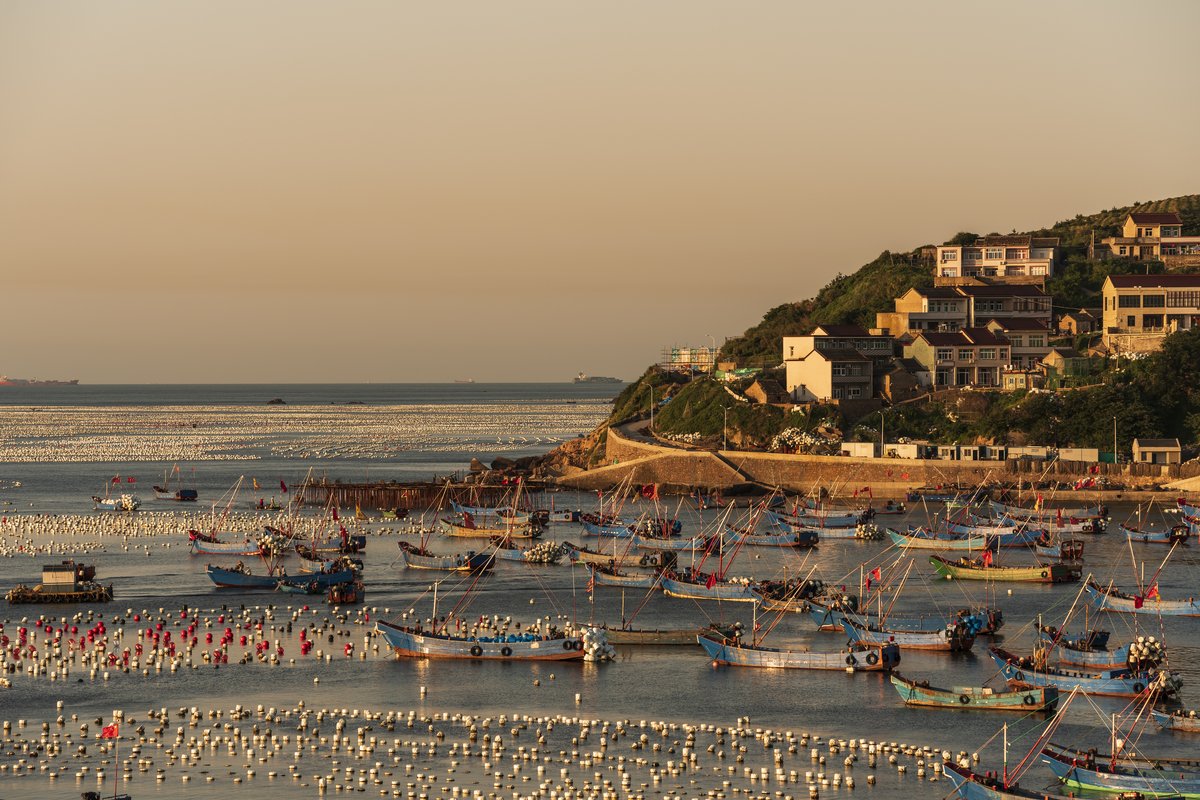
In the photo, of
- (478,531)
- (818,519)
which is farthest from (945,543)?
(478,531)

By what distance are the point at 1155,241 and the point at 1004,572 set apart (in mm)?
103777

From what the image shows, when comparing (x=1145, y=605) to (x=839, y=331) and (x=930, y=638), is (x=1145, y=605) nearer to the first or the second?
(x=930, y=638)

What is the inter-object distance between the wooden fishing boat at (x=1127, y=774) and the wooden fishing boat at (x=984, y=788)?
2.69ft

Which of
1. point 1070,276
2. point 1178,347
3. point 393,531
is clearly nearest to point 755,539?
point 393,531

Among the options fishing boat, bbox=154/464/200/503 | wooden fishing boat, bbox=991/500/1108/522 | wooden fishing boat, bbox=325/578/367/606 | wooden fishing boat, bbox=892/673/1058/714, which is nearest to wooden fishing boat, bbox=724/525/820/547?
wooden fishing boat, bbox=991/500/1108/522

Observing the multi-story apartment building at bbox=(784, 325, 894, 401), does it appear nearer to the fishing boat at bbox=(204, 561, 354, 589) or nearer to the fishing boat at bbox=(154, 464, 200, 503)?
the fishing boat at bbox=(154, 464, 200, 503)

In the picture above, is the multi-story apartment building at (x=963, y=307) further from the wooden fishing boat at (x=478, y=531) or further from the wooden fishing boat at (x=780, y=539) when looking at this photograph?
the wooden fishing boat at (x=478, y=531)

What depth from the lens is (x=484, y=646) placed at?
211 ft

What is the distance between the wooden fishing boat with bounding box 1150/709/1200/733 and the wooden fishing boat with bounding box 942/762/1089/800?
8324mm

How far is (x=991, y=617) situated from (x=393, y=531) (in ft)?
181

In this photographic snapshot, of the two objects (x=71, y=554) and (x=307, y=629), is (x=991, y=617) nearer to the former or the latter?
(x=307, y=629)

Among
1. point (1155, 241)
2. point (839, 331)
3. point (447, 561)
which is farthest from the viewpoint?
point (1155, 241)

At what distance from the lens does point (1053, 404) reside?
131 metres

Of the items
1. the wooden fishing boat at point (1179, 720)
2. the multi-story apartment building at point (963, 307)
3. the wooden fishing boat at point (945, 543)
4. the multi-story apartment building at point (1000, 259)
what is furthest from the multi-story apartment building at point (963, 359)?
the wooden fishing boat at point (1179, 720)
